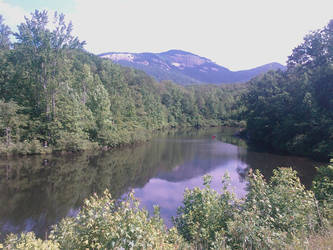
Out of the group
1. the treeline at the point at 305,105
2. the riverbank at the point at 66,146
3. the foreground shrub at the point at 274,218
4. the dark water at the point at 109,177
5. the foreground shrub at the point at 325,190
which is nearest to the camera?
the foreground shrub at the point at 274,218

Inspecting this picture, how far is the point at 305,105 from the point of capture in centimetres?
3375

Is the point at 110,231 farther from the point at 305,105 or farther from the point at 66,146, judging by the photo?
the point at 305,105

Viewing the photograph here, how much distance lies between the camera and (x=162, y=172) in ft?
90.2

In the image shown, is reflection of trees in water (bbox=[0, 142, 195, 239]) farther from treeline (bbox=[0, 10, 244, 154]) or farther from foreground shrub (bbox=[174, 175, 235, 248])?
foreground shrub (bbox=[174, 175, 235, 248])

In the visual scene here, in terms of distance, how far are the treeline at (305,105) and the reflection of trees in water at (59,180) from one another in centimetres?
1583

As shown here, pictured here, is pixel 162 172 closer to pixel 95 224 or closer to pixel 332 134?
pixel 332 134

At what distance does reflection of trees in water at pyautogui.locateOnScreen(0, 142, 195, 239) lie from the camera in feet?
50.4

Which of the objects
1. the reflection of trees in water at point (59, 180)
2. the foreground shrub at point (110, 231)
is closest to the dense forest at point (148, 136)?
the foreground shrub at point (110, 231)

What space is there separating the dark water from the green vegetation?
726 centimetres

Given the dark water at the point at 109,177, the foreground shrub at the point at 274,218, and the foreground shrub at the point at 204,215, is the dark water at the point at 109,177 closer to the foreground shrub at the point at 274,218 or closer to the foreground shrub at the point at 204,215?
the foreground shrub at the point at 204,215

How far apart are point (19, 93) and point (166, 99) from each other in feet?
221

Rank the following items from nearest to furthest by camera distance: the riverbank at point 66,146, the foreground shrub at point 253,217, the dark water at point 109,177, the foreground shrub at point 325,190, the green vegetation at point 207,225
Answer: the green vegetation at point 207,225
the foreground shrub at point 253,217
the foreground shrub at point 325,190
the dark water at point 109,177
the riverbank at point 66,146

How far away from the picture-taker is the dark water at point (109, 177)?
1606 centimetres

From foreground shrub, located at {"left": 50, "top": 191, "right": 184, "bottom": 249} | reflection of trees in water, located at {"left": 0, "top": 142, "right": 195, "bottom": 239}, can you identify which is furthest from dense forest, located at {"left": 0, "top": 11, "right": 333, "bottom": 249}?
reflection of trees in water, located at {"left": 0, "top": 142, "right": 195, "bottom": 239}
